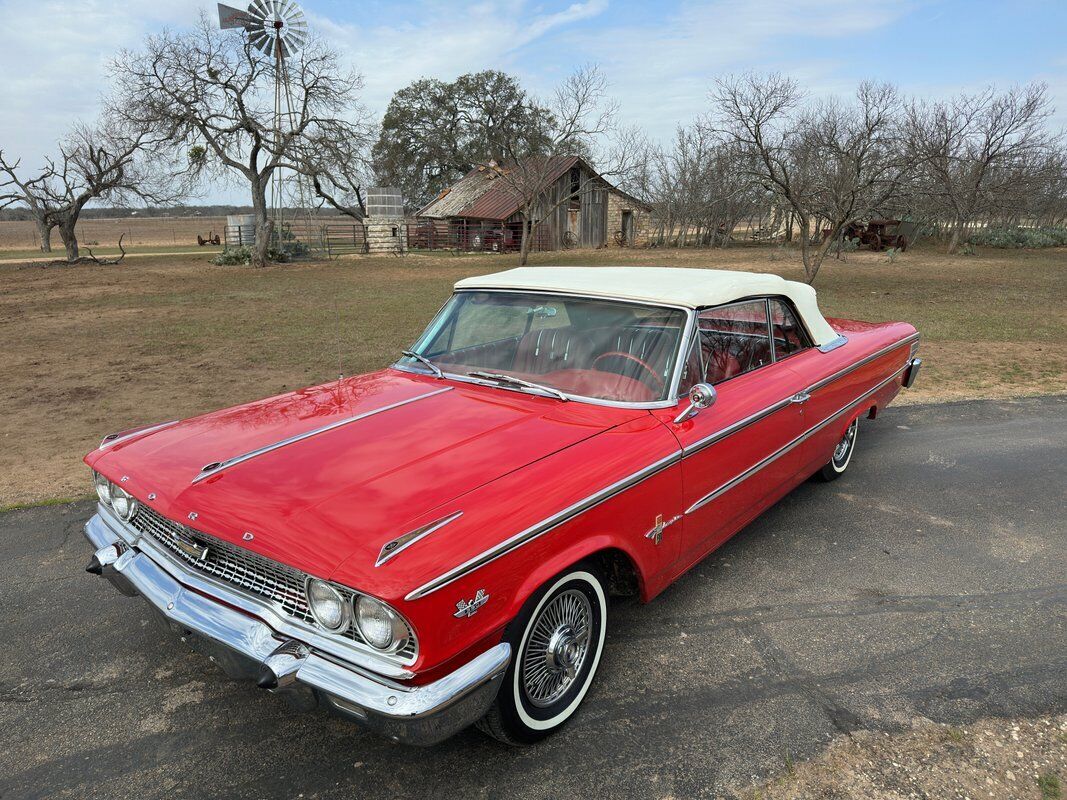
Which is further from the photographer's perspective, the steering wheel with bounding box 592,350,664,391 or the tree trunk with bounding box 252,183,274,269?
the tree trunk with bounding box 252,183,274,269

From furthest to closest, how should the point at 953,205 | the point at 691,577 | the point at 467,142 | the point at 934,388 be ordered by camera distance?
the point at 467,142 < the point at 953,205 < the point at 934,388 < the point at 691,577

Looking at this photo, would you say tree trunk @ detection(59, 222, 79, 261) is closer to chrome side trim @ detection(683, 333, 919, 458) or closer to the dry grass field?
the dry grass field

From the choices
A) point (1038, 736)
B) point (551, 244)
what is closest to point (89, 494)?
point (1038, 736)

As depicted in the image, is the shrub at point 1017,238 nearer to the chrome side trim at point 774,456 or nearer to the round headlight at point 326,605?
the chrome side trim at point 774,456

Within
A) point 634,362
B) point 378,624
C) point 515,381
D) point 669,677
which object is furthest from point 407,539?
point 634,362

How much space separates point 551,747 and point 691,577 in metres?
1.43

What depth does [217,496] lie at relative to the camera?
7.71 ft

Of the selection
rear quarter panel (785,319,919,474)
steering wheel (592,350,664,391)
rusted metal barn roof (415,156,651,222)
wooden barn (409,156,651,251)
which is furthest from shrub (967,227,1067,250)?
steering wheel (592,350,664,391)

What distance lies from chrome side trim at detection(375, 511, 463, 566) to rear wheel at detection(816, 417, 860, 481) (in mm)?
3434

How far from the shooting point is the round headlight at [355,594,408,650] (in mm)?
1959

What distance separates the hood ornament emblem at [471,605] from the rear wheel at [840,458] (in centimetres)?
337

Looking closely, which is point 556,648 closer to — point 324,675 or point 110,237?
point 324,675

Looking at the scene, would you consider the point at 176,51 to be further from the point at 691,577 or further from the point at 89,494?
the point at 691,577

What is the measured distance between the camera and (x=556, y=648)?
2.47 meters
